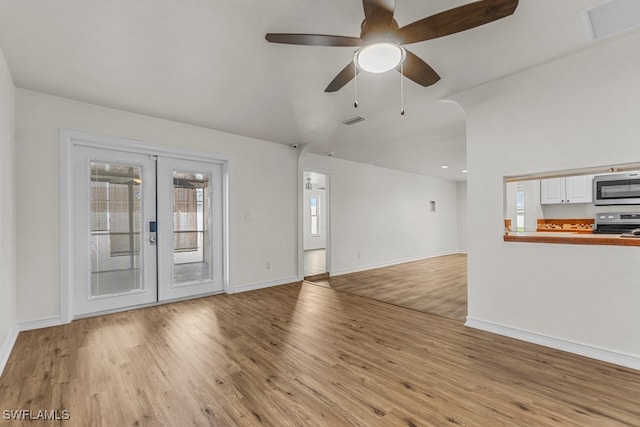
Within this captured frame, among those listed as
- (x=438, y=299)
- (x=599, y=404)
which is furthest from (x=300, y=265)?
(x=599, y=404)

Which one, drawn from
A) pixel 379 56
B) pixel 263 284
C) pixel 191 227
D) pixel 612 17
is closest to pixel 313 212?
pixel 263 284

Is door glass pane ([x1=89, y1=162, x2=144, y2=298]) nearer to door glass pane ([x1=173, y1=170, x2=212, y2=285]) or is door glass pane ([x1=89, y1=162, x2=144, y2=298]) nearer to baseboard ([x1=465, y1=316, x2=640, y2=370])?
door glass pane ([x1=173, y1=170, x2=212, y2=285])

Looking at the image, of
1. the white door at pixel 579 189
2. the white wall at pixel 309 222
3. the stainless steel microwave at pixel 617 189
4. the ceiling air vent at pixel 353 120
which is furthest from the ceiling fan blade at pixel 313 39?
the white wall at pixel 309 222

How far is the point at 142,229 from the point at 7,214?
1349 mm

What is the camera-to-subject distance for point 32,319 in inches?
119

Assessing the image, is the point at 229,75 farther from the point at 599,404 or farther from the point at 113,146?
the point at 599,404

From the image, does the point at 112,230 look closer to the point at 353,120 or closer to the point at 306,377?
the point at 306,377

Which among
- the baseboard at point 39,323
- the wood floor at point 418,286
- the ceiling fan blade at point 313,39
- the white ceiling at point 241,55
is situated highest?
the white ceiling at point 241,55

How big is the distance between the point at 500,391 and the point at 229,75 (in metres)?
3.37

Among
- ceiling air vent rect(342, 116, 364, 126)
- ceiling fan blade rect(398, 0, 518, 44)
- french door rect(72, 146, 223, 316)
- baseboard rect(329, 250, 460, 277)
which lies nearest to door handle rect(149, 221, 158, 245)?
french door rect(72, 146, 223, 316)

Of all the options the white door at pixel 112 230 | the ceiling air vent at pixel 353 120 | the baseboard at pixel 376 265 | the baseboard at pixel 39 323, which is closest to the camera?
the baseboard at pixel 39 323

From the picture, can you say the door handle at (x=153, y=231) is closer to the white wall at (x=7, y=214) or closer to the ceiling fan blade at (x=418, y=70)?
the white wall at (x=7, y=214)

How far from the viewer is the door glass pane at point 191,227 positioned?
416 centimetres

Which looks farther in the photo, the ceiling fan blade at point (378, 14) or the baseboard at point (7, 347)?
the baseboard at point (7, 347)
